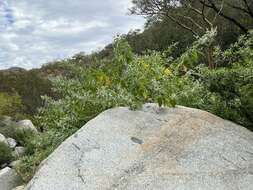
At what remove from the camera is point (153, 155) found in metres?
4.39

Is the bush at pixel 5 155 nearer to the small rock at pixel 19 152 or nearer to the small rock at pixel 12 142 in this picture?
the small rock at pixel 19 152

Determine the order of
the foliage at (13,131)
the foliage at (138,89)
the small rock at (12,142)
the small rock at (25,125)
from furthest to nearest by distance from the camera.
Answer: the small rock at (25,125), the foliage at (13,131), the small rock at (12,142), the foliage at (138,89)

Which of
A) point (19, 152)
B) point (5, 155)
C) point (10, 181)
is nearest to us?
point (10, 181)

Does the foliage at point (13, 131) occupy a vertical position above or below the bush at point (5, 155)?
below

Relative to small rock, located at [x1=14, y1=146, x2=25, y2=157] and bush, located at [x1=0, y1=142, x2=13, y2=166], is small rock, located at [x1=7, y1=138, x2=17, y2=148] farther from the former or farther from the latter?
small rock, located at [x1=14, y1=146, x2=25, y2=157]

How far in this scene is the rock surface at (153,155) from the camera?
13.1 ft

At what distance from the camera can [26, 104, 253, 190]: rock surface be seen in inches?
158

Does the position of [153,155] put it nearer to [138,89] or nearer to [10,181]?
[138,89]

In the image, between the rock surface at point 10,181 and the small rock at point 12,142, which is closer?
the rock surface at point 10,181

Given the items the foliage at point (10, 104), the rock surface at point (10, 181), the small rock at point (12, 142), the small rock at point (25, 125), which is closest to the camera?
the rock surface at point (10, 181)

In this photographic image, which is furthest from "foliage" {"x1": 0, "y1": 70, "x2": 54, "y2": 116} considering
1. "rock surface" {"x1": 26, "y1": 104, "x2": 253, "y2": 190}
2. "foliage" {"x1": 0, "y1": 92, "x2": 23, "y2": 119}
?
"rock surface" {"x1": 26, "y1": 104, "x2": 253, "y2": 190}

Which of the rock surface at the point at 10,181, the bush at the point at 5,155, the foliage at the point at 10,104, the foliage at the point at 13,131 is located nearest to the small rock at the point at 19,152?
the bush at the point at 5,155

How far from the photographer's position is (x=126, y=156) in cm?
436

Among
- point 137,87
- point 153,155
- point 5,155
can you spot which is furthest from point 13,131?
point 153,155
